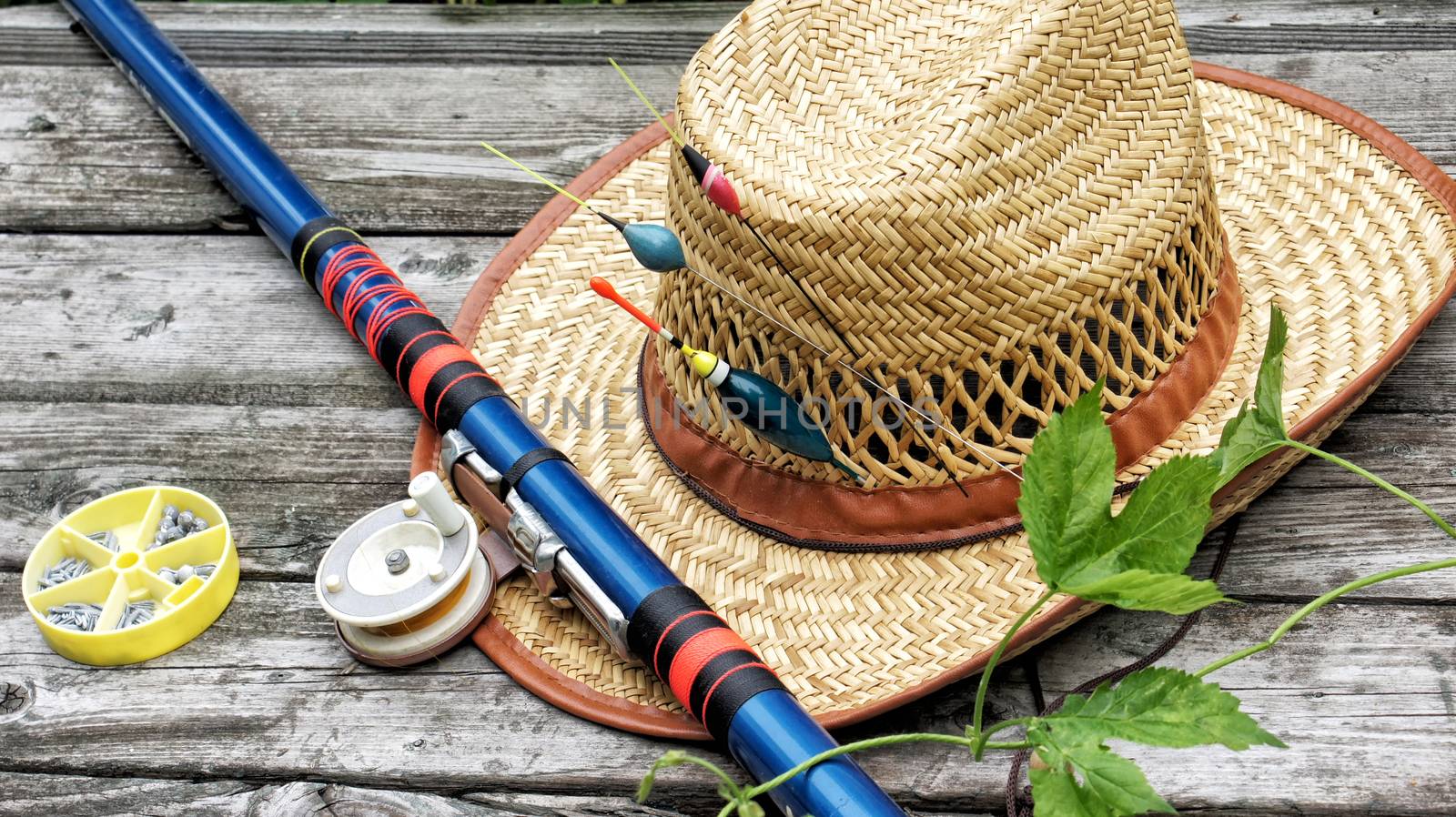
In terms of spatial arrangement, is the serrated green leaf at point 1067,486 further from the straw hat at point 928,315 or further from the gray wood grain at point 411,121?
the gray wood grain at point 411,121

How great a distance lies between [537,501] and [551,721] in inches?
8.5

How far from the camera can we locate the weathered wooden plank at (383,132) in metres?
1.97

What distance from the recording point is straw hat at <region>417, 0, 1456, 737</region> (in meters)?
1.23

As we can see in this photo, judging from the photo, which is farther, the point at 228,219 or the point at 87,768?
the point at 228,219

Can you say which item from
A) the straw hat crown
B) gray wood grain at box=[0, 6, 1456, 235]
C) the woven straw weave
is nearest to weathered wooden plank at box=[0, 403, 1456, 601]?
the woven straw weave

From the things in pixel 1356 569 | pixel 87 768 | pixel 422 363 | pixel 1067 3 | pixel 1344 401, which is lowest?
pixel 87 768

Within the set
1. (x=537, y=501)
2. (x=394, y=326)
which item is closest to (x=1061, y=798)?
(x=537, y=501)

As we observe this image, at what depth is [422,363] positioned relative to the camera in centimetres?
155

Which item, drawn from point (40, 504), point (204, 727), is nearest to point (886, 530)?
point (204, 727)

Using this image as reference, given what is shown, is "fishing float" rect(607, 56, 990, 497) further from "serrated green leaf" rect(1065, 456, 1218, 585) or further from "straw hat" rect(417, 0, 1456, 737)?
"serrated green leaf" rect(1065, 456, 1218, 585)

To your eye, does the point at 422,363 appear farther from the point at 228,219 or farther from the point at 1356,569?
the point at 1356,569

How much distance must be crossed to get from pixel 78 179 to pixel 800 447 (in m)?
1.37

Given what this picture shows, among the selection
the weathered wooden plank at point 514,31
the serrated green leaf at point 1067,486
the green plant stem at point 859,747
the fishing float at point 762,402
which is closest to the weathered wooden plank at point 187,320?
the weathered wooden plank at point 514,31

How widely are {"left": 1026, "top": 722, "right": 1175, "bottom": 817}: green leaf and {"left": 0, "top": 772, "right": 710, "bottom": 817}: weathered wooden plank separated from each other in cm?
48
